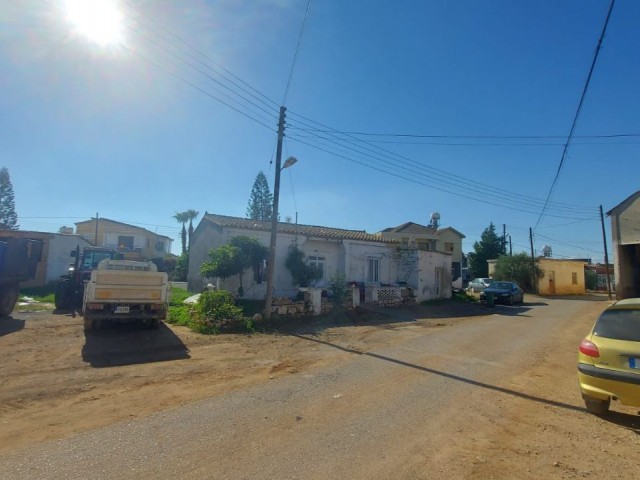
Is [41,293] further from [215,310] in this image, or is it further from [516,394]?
[516,394]

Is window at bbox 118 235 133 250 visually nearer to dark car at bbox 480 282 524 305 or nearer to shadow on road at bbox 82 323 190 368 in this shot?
shadow on road at bbox 82 323 190 368

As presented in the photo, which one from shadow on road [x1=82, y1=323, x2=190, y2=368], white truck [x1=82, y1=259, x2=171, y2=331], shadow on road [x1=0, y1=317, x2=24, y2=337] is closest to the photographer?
shadow on road [x1=82, y1=323, x2=190, y2=368]

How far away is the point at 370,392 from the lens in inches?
257

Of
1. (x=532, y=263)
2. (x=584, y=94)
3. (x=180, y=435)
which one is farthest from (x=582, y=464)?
(x=532, y=263)

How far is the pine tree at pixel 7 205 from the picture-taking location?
5331cm

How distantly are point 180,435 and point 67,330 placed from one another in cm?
944

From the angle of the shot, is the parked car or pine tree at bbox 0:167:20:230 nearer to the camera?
the parked car

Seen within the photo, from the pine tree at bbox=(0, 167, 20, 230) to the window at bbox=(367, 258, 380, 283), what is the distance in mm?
53085

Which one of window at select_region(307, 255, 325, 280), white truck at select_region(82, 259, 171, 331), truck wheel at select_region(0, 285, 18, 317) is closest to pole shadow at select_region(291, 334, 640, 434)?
white truck at select_region(82, 259, 171, 331)

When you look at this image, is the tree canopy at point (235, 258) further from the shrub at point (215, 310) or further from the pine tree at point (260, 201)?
the pine tree at point (260, 201)

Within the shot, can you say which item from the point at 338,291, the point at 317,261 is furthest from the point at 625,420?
the point at 317,261

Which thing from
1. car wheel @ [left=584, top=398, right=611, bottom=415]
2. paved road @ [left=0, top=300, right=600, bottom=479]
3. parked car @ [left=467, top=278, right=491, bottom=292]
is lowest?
paved road @ [left=0, top=300, right=600, bottom=479]

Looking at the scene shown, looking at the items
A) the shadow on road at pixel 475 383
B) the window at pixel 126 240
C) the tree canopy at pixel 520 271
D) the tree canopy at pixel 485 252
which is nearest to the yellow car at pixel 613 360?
the shadow on road at pixel 475 383

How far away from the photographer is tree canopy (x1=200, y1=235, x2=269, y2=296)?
16.7 metres
